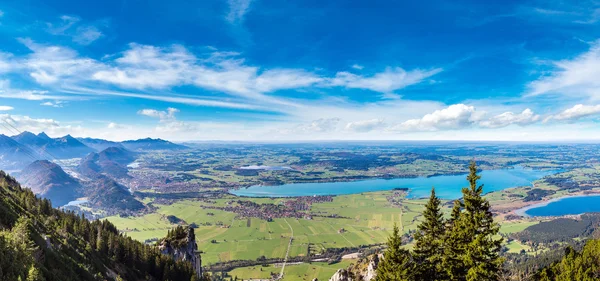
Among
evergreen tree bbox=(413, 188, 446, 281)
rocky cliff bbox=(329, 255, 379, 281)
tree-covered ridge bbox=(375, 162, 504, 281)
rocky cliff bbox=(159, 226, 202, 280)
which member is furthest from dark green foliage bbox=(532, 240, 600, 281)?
rocky cliff bbox=(159, 226, 202, 280)

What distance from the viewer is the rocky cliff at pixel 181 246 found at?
215 ft

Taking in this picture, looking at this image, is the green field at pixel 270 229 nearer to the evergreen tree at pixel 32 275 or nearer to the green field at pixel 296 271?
the green field at pixel 296 271

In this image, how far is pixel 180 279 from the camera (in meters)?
54.8

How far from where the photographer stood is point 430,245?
84.0ft

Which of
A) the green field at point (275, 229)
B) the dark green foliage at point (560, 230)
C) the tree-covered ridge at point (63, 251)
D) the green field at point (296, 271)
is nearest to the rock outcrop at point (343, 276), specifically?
the tree-covered ridge at point (63, 251)

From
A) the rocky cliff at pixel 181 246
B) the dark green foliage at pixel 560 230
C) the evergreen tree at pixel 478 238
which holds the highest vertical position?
the evergreen tree at pixel 478 238

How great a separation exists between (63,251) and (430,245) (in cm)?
3953

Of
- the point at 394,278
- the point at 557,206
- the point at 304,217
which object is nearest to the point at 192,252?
the point at 394,278

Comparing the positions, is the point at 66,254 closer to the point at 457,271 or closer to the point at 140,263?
the point at 140,263

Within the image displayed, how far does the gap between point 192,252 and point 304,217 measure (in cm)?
11237

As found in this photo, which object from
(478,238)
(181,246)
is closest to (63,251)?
(181,246)

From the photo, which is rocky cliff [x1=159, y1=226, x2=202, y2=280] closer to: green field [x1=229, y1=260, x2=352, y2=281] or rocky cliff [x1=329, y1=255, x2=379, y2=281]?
green field [x1=229, y1=260, x2=352, y2=281]

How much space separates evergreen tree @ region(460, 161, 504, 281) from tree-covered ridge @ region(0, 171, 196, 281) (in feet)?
89.9

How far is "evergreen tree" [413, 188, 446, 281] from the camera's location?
2491cm
